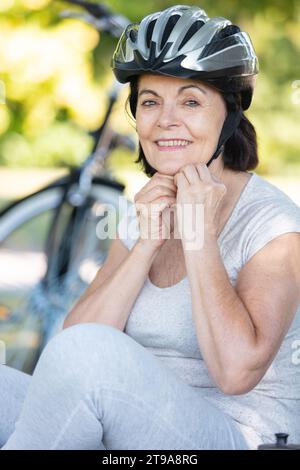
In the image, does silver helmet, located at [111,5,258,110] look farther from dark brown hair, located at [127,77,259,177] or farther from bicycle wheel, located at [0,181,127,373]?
bicycle wheel, located at [0,181,127,373]

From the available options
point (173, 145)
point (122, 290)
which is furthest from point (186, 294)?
point (173, 145)

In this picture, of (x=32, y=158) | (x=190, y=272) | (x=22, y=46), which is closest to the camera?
(x=190, y=272)

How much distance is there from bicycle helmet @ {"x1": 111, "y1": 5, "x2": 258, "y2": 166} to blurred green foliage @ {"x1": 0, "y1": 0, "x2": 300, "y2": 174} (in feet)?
5.34

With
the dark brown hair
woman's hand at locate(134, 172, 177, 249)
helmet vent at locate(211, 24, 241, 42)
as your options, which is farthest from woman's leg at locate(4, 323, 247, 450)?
helmet vent at locate(211, 24, 241, 42)

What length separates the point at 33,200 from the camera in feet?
16.3

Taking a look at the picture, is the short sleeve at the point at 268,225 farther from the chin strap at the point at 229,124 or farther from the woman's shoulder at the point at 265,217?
the chin strap at the point at 229,124

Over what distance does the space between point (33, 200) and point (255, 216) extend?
7.80ft

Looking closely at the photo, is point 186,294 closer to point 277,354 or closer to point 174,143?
point 277,354

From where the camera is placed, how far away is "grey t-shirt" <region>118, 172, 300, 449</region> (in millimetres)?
2596

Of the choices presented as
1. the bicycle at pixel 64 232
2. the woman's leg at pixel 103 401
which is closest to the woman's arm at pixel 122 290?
the woman's leg at pixel 103 401

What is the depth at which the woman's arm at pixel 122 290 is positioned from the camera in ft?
9.19

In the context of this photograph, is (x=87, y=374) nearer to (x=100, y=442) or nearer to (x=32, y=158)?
(x=100, y=442)

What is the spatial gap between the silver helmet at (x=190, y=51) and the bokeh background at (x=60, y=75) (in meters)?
1.64
